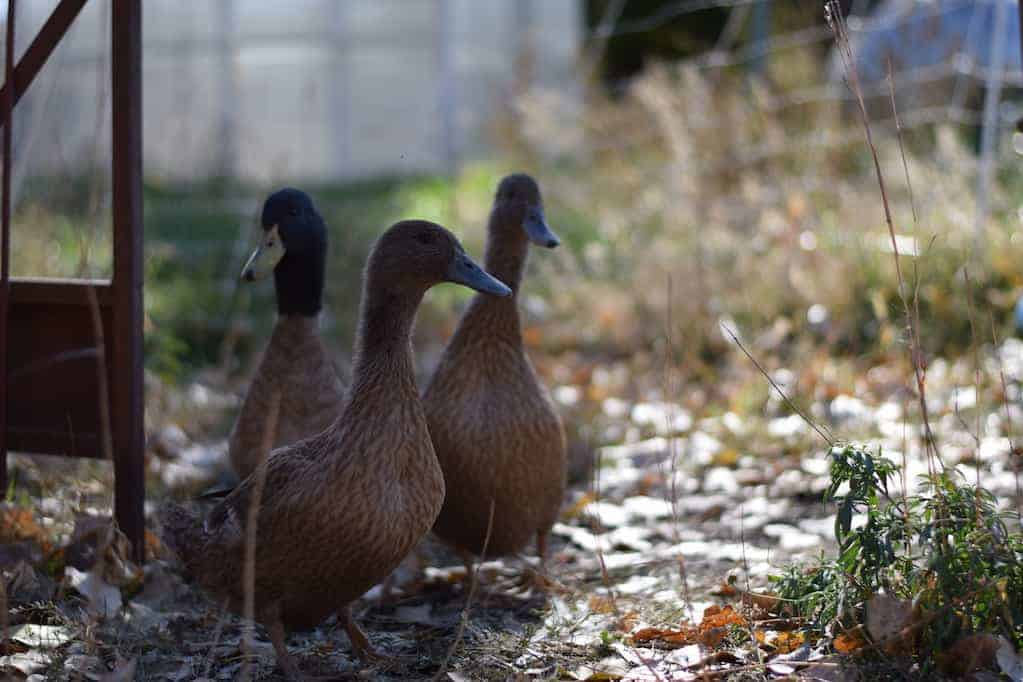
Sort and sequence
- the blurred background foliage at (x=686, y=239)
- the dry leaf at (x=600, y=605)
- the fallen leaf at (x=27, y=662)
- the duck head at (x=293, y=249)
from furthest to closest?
the blurred background foliage at (x=686, y=239) → the duck head at (x=293, y=249) → the dry leaf at (x=600, y=605) → the fallen leaf at (x=27, y=662)

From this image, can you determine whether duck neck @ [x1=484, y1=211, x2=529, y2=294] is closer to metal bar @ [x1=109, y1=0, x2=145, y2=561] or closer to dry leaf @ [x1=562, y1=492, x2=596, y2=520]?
dry leaf @ [x1=562, y1=492, x2=596, y2=520]

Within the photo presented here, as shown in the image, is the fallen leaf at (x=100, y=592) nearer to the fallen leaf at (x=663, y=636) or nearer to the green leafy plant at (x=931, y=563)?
the fallen leaf at (x=663, y=636)

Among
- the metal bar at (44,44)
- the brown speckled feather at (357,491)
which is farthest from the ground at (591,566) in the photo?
the metal bar at (44,44)

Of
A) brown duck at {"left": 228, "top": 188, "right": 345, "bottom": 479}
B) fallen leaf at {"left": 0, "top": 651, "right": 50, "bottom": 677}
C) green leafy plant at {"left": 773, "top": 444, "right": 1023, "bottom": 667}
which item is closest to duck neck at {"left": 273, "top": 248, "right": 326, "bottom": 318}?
brown duck at {"left": 228, "top": 188, "right": 345, "bottom": 479}

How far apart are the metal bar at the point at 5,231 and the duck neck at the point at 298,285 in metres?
0.89

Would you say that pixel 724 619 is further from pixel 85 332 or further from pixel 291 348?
pixel 85 332

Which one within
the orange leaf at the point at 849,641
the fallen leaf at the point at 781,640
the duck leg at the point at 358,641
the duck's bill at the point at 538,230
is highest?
the duck's bill at the point at 538,230

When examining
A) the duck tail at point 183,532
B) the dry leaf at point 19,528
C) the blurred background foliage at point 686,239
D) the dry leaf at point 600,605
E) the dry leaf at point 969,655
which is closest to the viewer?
the dry leaf at point 969,655

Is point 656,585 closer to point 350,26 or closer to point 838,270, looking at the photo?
point 838,270

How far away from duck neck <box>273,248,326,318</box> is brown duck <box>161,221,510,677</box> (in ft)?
2.88

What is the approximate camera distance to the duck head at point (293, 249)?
3979mm

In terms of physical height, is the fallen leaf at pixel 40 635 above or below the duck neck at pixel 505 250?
below

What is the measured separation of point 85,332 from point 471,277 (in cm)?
123

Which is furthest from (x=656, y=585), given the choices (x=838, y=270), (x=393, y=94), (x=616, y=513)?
(x=393, y=94)
